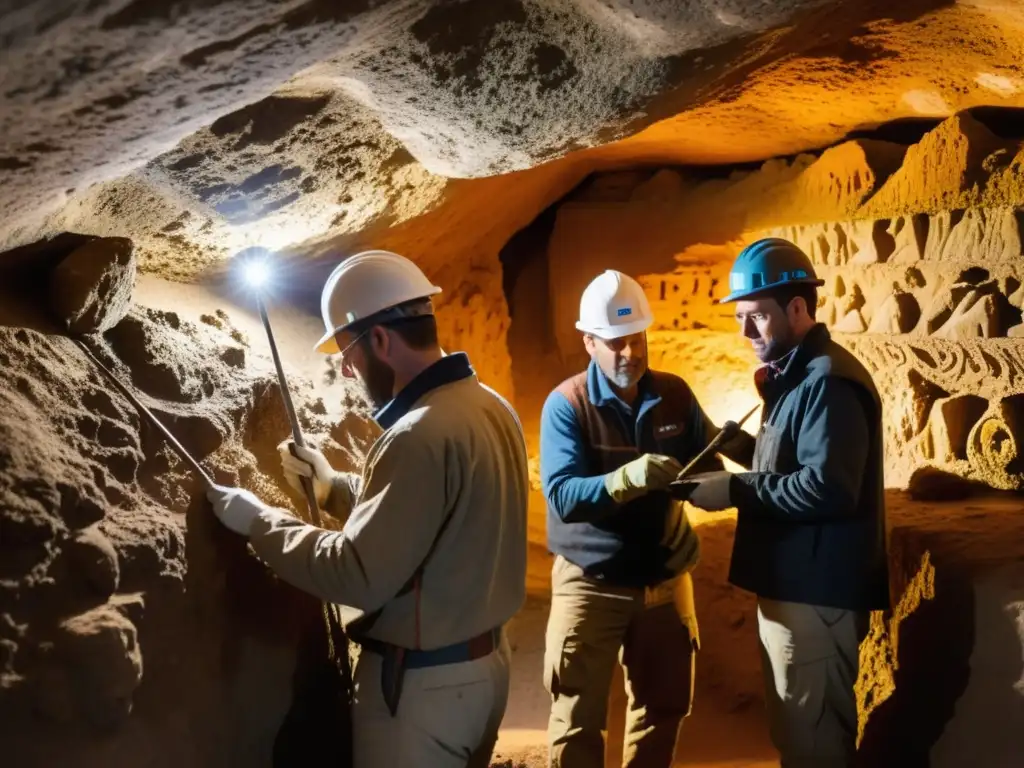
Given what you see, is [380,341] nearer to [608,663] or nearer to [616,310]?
[616,310]

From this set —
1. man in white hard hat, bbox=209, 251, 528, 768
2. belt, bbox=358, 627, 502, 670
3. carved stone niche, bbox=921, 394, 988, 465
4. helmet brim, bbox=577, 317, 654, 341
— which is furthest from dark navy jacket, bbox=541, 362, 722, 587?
carved stone niche, bbox=921, 394, 988, 465

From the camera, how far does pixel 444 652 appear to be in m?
2.07

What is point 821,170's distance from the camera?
5.16 metres

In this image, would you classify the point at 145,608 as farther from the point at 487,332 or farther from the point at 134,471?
the point at 487,332

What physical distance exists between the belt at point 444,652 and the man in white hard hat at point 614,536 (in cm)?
83

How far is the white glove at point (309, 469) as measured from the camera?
256cm

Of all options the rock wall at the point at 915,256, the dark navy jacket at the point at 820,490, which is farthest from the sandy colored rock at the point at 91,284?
the rock wall at the point at 915,256

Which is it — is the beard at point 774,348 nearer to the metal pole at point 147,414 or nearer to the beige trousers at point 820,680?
the beige trousers at point 820,680

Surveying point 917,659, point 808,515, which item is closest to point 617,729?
point 917,659

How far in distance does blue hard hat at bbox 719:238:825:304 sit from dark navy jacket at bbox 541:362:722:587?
0.51m

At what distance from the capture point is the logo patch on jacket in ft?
9.96

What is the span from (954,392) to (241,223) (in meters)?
3.49

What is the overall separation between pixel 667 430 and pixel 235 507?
1534mm

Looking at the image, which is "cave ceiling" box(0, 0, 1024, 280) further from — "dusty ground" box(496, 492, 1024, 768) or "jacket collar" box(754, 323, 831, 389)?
"dusty ground" box(496, 492, 1024, 768)
